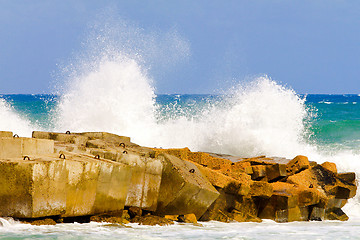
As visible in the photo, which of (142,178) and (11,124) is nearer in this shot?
(142,178)

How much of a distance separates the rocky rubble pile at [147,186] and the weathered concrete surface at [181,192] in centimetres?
1

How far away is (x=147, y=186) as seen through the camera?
609 cm

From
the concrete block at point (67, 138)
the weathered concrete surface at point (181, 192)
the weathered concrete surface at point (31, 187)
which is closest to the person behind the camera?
the weathered concrete surface at point (31, 187)

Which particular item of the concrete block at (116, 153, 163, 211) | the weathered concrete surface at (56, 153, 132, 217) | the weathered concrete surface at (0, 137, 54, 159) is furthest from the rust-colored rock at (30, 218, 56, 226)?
the concrete block at (116, 153, 163, 211)

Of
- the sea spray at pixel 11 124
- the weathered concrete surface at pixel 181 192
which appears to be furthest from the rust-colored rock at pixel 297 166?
the sea spray at pixel 11 124

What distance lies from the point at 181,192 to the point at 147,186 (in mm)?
379

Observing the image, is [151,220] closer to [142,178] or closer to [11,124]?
[142,178]

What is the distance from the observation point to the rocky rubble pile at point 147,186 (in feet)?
16.4

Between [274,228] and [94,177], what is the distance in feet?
7.62

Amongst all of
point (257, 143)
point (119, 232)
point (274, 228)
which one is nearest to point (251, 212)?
point (274, 228)

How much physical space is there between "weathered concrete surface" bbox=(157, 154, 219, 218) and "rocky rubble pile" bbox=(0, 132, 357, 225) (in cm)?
1

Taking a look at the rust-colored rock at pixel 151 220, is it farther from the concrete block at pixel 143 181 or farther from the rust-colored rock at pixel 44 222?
the rust-colored rock at pixel 44 222

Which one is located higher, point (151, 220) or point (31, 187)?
point (31, 187)

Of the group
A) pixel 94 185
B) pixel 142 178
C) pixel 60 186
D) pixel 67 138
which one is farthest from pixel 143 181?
pixel 67 138
